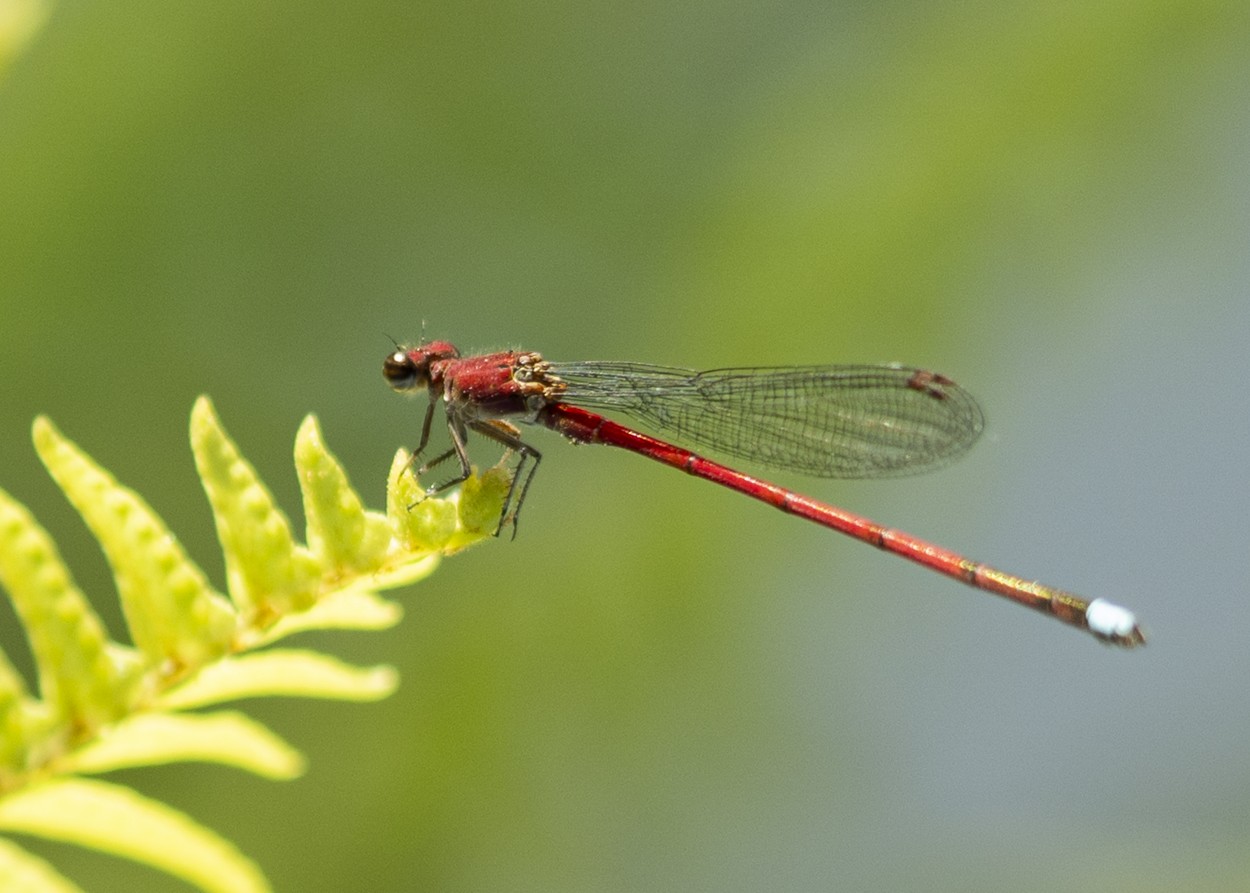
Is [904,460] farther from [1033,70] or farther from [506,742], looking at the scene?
[1033,70]

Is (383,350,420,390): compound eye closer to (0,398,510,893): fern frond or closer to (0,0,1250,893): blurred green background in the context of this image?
(0,0,1250,893): blurred green background

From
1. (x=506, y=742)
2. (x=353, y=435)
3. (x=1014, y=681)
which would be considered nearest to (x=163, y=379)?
(x=353, y=435)

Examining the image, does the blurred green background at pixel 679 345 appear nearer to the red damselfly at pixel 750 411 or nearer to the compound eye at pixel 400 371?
the red damselfly at pixel 750 411

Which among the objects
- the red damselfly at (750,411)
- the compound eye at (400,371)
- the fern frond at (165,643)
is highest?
the red damselfly at (750,411)

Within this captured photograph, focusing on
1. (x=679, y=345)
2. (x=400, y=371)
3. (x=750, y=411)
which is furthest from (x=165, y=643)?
(x=679, y=345)

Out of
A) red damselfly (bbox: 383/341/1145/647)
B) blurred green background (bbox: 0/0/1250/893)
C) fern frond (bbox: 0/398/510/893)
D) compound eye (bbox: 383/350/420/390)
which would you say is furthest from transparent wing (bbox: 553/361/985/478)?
fern frond (bbox: 0/398/510/893)

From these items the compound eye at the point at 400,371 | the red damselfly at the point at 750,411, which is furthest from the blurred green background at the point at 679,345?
the compound eye at the point at 400,371
